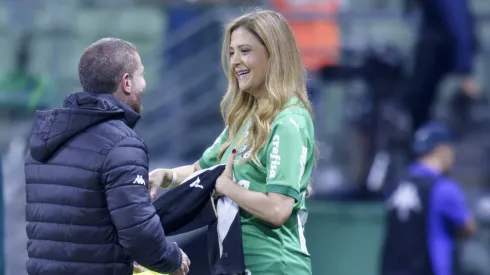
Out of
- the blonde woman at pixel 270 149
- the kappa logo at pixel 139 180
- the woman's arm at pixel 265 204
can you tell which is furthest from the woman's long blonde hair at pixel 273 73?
the kappa logo at pixel 139 180

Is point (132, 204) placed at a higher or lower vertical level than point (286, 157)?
lower

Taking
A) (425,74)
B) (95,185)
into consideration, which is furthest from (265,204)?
(425,74)

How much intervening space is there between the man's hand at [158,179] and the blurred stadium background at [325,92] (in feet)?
14.6

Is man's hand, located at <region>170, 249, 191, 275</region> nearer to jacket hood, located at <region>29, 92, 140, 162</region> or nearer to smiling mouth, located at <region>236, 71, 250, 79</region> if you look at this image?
jacket hood, located at <region>29, 92, 140, 162</region>

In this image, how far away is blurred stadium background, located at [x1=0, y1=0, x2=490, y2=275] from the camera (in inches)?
333

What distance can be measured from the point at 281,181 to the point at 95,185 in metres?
0.61

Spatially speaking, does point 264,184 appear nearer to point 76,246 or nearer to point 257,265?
point 257,265

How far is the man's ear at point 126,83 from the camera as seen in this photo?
136 inches

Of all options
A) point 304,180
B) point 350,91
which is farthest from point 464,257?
point 304,180

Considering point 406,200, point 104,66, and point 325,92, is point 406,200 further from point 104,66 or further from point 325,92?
point 104,66

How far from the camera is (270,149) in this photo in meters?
3.44

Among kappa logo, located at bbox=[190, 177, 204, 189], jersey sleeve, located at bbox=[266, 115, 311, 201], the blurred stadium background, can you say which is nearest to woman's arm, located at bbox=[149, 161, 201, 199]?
kappa logo, located at bbox=[190, 177, 204, 189]

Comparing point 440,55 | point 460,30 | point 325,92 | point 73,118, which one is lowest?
point 325,92

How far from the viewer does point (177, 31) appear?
30.4 feet
